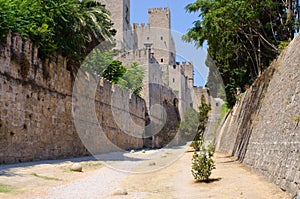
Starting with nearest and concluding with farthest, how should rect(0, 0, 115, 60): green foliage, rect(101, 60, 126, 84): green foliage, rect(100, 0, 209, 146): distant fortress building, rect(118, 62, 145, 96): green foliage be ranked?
rect(0, 0, 115, 60): green foliage → rect(101, 60, 126, 84): green foliage → rect(118, 62, 145, 96): green foliage → rect(100, 0, 209, 146): distant fortress building

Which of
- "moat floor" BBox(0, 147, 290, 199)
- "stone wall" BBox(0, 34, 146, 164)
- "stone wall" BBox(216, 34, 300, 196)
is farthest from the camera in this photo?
"stone wall" BBox(0, 34, 146, 164)

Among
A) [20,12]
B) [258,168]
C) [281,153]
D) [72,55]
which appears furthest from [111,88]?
[281,153]

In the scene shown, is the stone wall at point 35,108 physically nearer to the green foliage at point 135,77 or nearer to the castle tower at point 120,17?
the green foliage at point 135,77

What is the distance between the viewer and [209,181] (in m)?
8.10

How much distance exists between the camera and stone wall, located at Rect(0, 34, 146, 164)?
410 inches

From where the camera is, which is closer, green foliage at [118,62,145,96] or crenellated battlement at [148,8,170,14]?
green foliage at [118,62,145,96]

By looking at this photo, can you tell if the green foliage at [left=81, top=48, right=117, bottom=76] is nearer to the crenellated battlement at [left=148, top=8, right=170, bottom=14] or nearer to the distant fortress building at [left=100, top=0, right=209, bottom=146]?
the distant fortress building at [left=100, top=0, right=209, bottom=146]

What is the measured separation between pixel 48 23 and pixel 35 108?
128 inches

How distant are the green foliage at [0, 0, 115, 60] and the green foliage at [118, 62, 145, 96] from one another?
15.2 m

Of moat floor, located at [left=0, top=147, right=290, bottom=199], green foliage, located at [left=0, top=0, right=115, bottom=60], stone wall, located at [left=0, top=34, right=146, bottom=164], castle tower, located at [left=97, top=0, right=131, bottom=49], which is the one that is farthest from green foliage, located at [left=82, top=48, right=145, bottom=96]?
moat floor, located at [left=0, top=147, right=290, bottom=199]

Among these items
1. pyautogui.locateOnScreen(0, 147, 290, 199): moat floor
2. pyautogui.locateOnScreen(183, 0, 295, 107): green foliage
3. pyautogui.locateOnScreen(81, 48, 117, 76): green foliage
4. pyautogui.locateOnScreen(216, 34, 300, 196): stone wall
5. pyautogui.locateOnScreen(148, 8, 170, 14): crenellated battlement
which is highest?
pyautogui.locateOnScreen(148, 8, 170, 14): crenellated battlement

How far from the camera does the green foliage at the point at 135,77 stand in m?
31.7

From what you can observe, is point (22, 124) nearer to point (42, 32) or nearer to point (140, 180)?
point (42, 32)

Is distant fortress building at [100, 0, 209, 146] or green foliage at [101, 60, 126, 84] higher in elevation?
distant fortress building at [100, 0, 209, 146]
